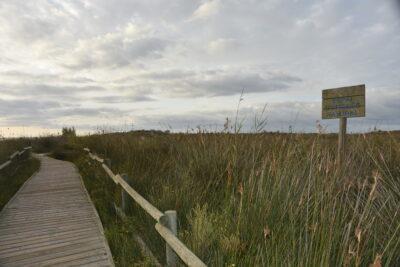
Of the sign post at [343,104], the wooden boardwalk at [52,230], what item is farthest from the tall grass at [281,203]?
the sign post at [343,104]

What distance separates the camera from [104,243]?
6.12 m

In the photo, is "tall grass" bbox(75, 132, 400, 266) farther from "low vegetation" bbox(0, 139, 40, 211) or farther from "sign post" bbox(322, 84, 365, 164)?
"low vegetation" bbox(0, 139, 40, 211)

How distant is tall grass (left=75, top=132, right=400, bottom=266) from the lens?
2.83 m

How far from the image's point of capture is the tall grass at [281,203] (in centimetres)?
283

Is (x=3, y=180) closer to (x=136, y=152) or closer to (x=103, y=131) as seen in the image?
(x=136, y=152)

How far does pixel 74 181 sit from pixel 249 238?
10.7 m

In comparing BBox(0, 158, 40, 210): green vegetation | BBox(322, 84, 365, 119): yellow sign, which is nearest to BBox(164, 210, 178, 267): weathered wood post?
BBox(322, 84, 365, 119): yellow sign

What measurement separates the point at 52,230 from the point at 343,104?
657 centimetres

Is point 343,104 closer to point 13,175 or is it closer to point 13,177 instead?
point 13,177

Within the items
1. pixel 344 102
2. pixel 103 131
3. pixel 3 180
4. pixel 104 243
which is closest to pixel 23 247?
pixel 104 243

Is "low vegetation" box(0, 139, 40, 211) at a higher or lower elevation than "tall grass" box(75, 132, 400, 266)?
lower

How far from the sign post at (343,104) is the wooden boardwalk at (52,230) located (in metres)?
5.24

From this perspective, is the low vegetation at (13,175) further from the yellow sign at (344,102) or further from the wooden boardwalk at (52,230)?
the yellow sign at (344,102)

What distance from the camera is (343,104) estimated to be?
8602 millimetres
